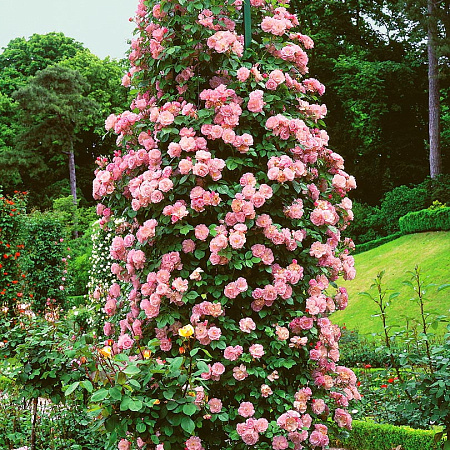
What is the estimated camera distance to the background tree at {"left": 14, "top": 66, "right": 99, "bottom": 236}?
22.8 meters

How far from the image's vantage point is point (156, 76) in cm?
286

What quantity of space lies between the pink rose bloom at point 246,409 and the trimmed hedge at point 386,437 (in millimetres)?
1811

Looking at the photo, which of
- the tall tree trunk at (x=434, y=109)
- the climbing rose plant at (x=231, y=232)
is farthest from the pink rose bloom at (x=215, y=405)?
the tall tree trunk at (x=434, y=109)

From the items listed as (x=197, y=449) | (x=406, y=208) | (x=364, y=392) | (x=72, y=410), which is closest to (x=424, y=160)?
(x=406, y=208)

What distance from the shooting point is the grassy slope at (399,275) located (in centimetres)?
961

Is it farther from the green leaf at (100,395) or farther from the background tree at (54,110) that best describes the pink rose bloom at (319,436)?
the background tree at (54,110)

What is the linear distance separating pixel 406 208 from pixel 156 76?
13.3 m

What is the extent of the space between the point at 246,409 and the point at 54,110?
2220cm

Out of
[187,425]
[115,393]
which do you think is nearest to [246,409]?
[187,425]

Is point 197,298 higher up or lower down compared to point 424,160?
lower down

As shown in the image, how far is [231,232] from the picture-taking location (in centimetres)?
248

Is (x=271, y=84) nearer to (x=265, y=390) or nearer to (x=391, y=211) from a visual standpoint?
(x=265, y=390)

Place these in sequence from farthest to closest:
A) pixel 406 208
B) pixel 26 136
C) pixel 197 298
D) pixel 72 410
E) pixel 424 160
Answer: pixel 26 136, pixel 424 160, pixel 406 208, pixel 72 410, pixel 197 298

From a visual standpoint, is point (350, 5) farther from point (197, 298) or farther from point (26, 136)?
point (197, 298)
